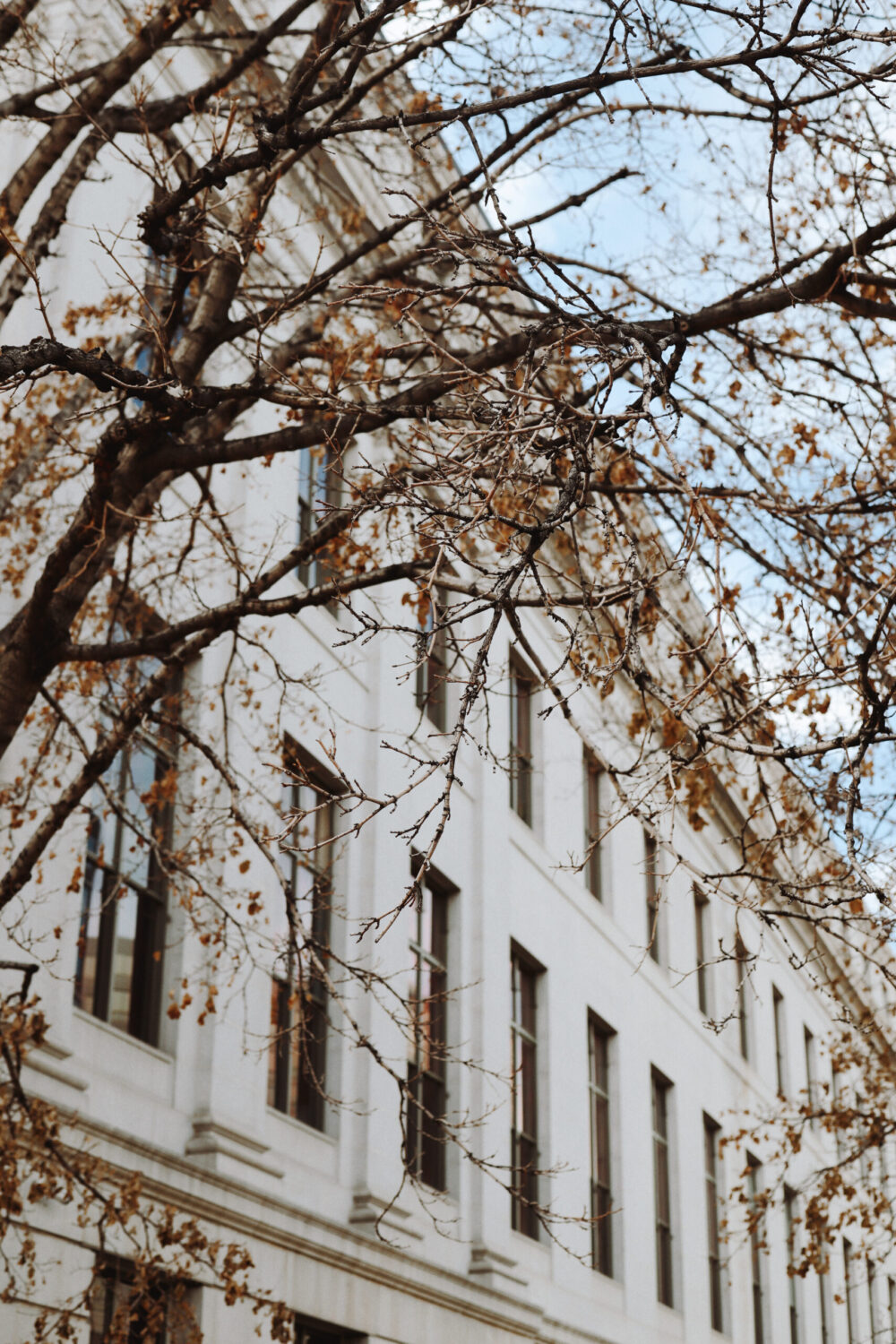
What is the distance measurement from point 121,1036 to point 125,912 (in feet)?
3.44

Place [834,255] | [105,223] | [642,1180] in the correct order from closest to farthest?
[834,255] < [105,223] < [642,1180]

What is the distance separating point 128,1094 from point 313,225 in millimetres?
9829

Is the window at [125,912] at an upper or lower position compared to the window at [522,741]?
lower

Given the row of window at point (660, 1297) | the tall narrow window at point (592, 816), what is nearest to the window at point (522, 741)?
the tall narrow window at point (592, 816)

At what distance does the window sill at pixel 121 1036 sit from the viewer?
11750mm

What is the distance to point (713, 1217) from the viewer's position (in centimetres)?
2758

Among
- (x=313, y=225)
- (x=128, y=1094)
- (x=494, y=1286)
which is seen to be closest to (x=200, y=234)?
(x=128, y=1094)

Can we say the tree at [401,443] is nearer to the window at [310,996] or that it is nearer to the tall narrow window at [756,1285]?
the window at [310,996]

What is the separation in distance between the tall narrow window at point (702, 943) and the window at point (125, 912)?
17314 millimetres

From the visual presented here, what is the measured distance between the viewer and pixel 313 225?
58.6ft

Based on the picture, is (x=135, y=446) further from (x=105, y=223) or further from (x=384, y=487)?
(x=105, y=223)

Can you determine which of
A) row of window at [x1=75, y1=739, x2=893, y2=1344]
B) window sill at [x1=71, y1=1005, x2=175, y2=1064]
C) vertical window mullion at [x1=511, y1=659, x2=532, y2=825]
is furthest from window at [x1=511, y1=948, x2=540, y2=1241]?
window sill at [x1=71, y1=1005, x2=175, y2=1064]

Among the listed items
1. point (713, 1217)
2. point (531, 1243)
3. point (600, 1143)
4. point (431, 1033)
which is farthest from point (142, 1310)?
point (713, 1217)

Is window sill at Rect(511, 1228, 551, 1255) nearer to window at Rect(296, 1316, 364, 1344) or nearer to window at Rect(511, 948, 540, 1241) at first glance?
window at Rect(511, 948, 540, 1241)
